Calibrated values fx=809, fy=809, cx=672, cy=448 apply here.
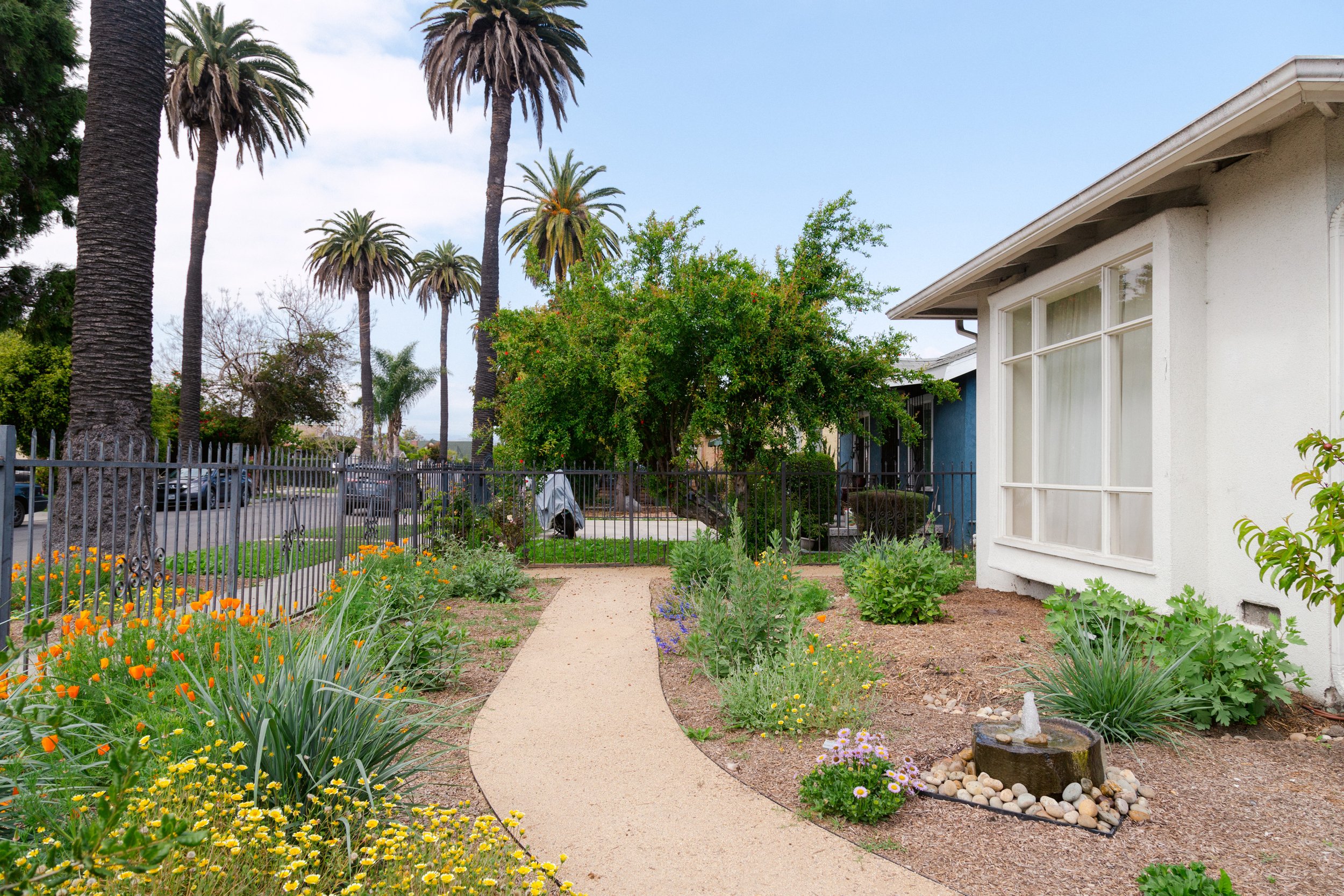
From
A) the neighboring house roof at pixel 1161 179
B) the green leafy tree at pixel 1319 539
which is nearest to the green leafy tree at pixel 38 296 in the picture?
the neighboring house roof at pixel 1161 179

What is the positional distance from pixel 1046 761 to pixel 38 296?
21557 mm

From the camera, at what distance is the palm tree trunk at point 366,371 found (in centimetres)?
3375

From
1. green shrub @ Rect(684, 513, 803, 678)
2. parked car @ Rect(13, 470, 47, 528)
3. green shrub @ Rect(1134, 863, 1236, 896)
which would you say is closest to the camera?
green shrub @ Rect(1134, 863, 1236, 896)

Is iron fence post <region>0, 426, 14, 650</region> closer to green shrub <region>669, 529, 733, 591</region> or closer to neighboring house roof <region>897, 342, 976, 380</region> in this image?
green shrub <region>669, 529, 733, 591</region>

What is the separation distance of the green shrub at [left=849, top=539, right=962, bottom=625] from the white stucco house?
39.9 inches

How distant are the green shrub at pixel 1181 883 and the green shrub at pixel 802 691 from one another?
2.11m

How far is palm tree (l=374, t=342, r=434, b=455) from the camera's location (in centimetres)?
4591

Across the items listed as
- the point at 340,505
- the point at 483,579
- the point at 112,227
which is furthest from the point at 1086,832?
the point at 112,227

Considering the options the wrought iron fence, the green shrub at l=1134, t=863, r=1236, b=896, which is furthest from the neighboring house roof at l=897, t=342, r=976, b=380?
the green shrub at l=1134, t=863, r=1236, b=896

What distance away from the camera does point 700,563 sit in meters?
9.34

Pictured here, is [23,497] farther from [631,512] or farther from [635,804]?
[635,804]

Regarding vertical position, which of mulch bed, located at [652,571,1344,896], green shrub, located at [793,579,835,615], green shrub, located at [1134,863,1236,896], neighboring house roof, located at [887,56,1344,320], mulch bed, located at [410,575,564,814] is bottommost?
mulch bed, located at [410,575,564,814]

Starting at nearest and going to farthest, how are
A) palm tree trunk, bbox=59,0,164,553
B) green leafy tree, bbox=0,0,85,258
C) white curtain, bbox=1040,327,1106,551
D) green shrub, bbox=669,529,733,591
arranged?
white curtain, bbox=1040,327,1106,551 < palm tree trunk, bbox=59,0,164,553 < green shrub, bbox=669,529,733,591 < green leafy tree, bbox=0,0,85,258

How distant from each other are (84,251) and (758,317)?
8.31 meters
